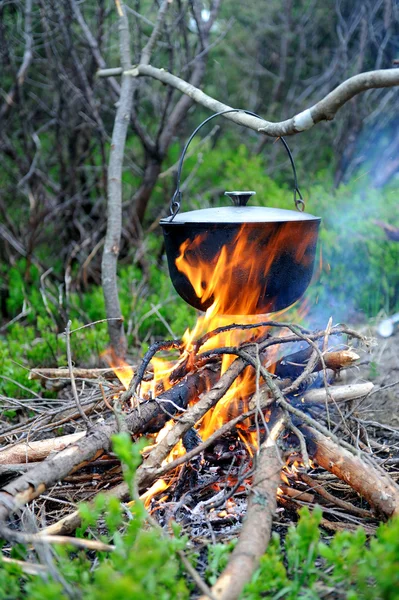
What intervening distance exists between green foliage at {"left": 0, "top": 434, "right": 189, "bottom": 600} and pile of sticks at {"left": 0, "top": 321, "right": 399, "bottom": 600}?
0.10m

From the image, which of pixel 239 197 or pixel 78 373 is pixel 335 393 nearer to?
pixel 239 197

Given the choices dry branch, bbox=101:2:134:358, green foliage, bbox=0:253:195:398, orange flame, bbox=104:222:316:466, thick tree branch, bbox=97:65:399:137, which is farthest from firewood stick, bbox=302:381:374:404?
green foliage, bbox=0:253:195:398

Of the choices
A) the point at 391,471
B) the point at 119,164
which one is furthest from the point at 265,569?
the point at 119,164

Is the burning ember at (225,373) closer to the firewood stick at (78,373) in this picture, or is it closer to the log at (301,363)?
the log at (301,363)

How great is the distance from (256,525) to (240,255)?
1007 millimetres

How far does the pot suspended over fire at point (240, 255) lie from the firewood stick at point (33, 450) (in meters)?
0.79

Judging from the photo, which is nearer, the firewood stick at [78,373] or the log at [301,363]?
the log at [301,363]

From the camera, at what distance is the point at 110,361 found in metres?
3.56

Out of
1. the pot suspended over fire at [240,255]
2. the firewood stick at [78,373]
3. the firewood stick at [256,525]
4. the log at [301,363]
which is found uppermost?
the pot suspended over fire at [240,255]

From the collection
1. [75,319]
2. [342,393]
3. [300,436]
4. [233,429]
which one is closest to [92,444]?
[233,429]

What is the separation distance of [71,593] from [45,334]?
8.10ft

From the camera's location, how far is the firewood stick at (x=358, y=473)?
202cm

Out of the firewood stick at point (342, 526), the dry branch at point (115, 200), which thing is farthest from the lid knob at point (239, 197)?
the firewood stick at point (342, 526)

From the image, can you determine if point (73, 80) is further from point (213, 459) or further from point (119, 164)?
point (213, 459)
